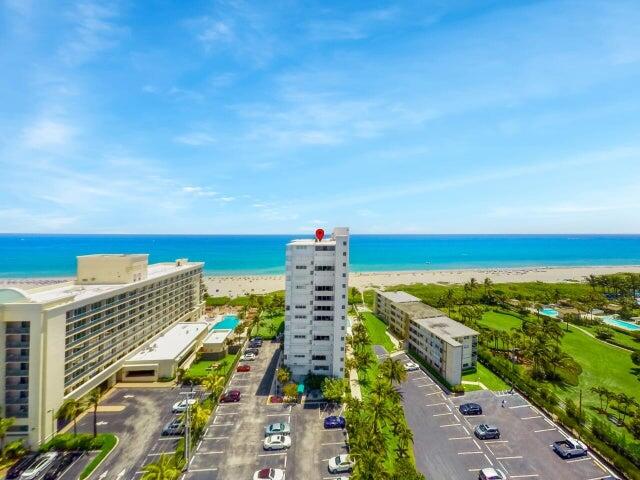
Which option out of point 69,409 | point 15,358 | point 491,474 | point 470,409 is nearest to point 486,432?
point 470,409

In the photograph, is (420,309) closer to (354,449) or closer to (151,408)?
(354,449)

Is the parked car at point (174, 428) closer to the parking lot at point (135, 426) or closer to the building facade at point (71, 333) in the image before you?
the parking lot at point (135, 426)

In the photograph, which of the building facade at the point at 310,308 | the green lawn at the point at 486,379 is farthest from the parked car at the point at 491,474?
the building facade at the point at 310,308

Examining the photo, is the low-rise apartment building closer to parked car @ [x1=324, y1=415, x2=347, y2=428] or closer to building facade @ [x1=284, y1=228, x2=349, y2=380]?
building facade @ [x1=284, y1=228, x2=349, y2=380]

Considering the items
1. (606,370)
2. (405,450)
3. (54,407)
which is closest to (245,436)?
(405,450)

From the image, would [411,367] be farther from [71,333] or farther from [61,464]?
[71,333]

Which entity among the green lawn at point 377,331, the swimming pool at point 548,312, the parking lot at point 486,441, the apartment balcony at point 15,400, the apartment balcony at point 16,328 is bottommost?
the parking lot at point 486,441
